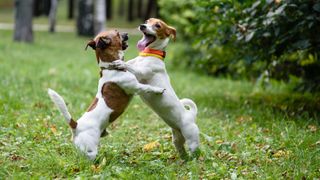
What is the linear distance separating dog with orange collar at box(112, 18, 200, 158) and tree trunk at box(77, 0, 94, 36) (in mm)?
17897

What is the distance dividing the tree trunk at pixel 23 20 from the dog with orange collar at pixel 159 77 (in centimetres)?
1295

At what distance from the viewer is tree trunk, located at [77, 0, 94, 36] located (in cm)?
2246

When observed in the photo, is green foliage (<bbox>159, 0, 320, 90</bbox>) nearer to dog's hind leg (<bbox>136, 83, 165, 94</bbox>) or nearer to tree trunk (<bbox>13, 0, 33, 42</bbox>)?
dog's hind leg (<bbox>136, 83, 165, 94</bbox>)

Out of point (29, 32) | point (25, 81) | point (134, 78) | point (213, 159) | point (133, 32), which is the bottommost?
point (133, 32)

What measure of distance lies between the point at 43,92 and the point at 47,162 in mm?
3897

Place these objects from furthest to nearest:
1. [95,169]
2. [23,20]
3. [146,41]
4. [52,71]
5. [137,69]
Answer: [23,20], [52,71], [146,41], [137,69], [95,169]

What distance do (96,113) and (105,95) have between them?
0.16 meters

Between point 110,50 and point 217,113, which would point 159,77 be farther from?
point 217,113

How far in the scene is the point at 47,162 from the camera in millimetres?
4277

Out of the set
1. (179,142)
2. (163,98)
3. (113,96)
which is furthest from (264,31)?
(113,96)

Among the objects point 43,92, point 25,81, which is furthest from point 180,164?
point 25,81

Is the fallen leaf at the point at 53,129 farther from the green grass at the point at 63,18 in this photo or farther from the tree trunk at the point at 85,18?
the green grass at the point at 63,18

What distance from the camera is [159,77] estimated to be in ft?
14.9

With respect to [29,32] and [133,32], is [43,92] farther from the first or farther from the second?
[133,32]
